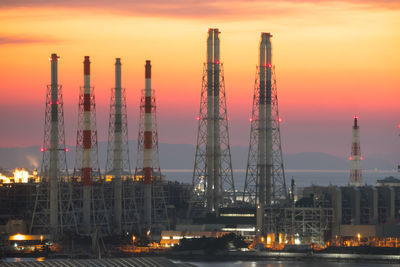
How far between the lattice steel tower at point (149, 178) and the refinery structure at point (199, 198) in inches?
1.8

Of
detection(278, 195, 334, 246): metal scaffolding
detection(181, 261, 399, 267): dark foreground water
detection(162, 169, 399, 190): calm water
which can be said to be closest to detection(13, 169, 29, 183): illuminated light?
detection(278, 195, 334, 246): metal scaffolding

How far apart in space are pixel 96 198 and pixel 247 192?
839cm

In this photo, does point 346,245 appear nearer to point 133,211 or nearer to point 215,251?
point 215,251

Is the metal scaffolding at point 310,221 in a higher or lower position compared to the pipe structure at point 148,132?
lower

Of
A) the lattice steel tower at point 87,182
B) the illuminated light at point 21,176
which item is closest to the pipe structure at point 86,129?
the lattice steel tower at point 87,182

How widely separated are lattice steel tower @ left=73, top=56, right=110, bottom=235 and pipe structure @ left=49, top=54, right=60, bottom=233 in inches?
45.4

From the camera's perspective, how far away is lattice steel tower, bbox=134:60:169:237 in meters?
55.2

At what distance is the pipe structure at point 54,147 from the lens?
170 ft

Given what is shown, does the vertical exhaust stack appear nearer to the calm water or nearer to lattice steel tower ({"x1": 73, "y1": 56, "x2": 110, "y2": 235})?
lattice steel tower ({"x1": 73, "y1": 56, "x2": 110, "y2": 235})

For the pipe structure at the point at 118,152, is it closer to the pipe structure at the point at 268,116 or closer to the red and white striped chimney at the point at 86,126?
the red and white striped chimney at the point at 86,126

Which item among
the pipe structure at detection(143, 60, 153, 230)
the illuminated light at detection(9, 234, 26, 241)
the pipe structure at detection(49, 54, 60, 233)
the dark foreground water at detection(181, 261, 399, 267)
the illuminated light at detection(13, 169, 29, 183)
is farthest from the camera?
the illuminated light at detection(13, 169, 29, 183)

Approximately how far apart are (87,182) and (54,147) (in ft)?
8.62

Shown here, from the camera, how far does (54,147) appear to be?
52094mm

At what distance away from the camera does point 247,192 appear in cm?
6297
